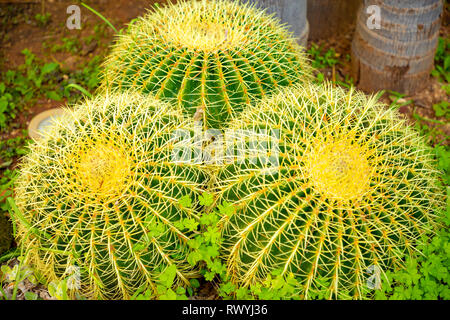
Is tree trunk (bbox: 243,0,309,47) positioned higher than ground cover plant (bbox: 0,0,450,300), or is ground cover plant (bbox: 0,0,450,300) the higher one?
tree trunk (bbox: 243,0,309,47)

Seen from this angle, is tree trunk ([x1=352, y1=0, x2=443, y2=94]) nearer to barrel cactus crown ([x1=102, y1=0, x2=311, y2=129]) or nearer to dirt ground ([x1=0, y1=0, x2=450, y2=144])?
dirt ground ([x1=0, y1=0, x2=450, y2=144])

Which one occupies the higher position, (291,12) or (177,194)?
(291,12)

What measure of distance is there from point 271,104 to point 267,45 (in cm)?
49

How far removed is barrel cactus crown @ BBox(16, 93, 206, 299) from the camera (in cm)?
193

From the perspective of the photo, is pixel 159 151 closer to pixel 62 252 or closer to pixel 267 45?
pixel 62 252

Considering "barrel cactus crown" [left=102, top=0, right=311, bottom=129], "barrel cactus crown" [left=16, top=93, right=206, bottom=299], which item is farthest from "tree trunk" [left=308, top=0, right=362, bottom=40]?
"barrel cactus crown" [left=16, top=93, right=206, bottom=299]

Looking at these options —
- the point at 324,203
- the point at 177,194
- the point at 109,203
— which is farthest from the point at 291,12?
the point at 109,203

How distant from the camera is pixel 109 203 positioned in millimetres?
1928

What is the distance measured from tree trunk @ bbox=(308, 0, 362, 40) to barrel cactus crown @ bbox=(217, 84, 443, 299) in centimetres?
276

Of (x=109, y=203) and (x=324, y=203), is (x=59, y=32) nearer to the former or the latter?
(x=109, y=203)

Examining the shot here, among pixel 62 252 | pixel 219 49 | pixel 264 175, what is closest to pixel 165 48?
pixel 219 49

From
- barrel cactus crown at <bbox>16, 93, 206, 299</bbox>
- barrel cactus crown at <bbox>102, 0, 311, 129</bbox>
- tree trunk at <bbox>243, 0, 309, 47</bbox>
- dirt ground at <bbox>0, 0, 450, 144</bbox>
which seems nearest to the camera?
barrel cactus crown at <bbox>16, 93, 206, 299</bbox>

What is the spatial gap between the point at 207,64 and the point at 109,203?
0.92 metres

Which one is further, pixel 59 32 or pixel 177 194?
pixel 59 32
